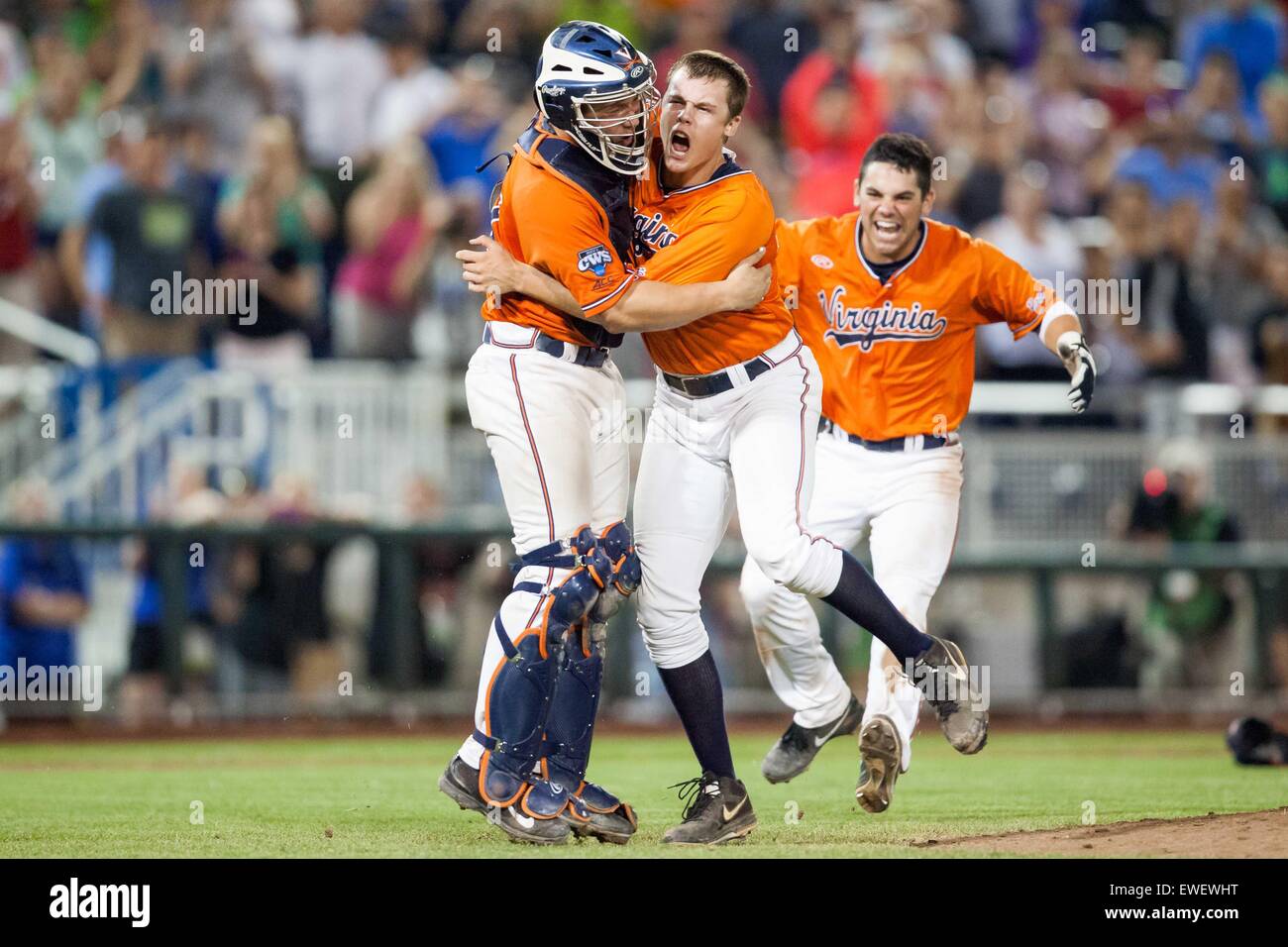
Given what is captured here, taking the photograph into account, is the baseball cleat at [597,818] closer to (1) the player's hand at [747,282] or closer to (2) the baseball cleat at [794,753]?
(2) the baseball cleat at [794,753]

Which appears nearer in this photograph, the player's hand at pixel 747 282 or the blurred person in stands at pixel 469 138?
the player's hand at pixel 747 282

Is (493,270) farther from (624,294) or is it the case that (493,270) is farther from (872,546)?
(872,546)

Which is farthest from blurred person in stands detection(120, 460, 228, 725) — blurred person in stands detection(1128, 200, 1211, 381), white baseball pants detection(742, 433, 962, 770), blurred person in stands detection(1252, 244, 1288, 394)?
blurred person in stands detection(1252, 244, 1288, 394)

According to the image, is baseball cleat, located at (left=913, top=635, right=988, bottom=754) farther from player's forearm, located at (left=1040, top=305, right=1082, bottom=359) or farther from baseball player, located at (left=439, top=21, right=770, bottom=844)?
player's forearm, located at (left=1040, top=305, right=1082, bottom=359)

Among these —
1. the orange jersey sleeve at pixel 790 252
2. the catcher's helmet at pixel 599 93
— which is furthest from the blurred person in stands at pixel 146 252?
the catcher's helmet at pixel 599 93

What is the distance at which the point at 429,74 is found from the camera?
1332cm

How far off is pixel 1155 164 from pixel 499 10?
511 cm

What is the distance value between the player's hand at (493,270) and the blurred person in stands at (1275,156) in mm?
9389

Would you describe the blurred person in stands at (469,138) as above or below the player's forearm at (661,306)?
above

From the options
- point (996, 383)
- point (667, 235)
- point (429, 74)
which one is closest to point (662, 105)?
point (667, 235)

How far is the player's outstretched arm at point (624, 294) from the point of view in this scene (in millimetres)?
5758

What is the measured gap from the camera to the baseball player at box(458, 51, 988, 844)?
6023mm

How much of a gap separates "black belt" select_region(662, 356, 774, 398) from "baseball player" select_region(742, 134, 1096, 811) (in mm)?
775

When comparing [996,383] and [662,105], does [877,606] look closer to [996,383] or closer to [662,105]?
[662,105]
